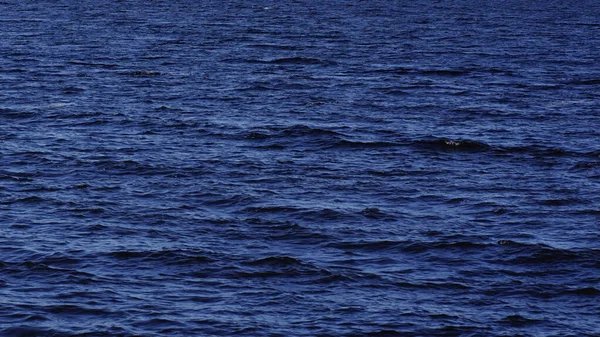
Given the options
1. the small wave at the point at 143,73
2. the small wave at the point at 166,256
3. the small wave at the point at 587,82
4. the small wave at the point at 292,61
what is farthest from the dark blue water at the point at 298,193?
the small wave at the point at 587,82

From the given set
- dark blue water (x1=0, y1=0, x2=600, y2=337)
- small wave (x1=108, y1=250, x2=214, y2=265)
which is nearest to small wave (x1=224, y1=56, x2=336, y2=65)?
dark blue water (x1=0, y1=0, x2=600, y2=337)

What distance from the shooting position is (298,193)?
45312 millimetres

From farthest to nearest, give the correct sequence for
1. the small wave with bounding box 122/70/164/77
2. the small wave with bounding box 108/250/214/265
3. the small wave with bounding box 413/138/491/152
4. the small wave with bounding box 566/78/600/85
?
the small wave with bounding box 122/70/164/77 → the small wave with bounding box 566/78/600/85 → the small wave with bounding box 413/138/491/152 → the small wave with bounding box 108/250/214/265

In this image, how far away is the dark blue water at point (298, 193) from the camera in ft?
107

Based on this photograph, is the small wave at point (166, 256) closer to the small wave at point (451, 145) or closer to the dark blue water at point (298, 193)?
the dark blue water at point (298, 193)

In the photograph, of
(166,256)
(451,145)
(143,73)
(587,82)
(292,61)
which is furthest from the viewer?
(292,61)

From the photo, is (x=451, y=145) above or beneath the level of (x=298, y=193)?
beneath

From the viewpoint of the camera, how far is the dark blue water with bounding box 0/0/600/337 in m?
32.7

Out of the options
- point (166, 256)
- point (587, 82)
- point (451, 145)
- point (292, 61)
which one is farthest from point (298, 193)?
point (292, 61)

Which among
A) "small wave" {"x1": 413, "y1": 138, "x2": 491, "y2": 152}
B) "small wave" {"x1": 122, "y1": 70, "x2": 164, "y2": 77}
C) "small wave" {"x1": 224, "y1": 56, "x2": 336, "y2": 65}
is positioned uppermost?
"small wave" {"x1": 122, "y1": 70, "x2": 164, "y2": 77}

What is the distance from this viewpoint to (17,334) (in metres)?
30.4

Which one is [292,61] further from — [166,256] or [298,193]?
[166,256]

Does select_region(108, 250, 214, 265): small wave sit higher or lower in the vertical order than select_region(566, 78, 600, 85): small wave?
higher

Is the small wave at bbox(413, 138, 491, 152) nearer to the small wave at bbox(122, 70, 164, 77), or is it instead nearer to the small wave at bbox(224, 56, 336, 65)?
the small wave at bbox(122, 70, 164, 77)
